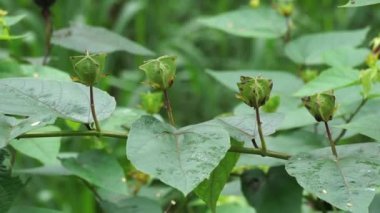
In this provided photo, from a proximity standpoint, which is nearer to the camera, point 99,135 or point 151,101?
point 99,135

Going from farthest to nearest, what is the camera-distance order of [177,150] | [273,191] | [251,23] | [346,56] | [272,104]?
[251,23]
[346,56]
[272,104]
[273,191]
[177,150]

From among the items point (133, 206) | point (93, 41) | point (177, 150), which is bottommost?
point (133, 206)

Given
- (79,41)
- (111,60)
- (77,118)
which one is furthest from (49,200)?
(77,118)

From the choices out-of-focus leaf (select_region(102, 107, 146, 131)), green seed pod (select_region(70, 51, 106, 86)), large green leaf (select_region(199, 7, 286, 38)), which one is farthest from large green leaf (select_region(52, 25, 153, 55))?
green seed pod (select_region(70, 51, 106, 86))

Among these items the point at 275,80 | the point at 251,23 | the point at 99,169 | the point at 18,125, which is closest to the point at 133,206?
the point at 99,169

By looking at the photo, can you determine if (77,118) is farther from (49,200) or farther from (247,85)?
(49,200)

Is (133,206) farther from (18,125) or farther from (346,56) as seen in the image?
(346,56)

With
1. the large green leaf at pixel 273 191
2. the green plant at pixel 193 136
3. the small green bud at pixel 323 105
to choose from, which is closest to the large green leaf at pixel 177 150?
the green plant at pixel 193 136
